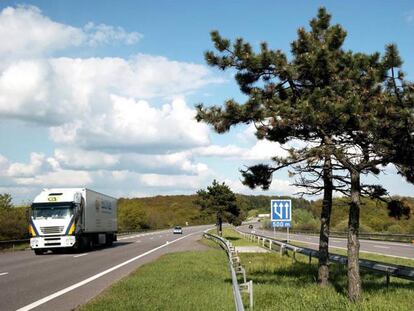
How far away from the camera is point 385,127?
33.1ft

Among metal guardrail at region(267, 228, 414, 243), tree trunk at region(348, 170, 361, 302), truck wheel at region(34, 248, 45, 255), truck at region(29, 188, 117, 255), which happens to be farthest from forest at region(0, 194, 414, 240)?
truck wheel at region(34, 248, 45, 255)

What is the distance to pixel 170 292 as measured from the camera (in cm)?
1220

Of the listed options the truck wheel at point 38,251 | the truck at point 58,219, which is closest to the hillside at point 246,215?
the truck at point 58,219

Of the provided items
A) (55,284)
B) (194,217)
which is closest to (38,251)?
(55,284)

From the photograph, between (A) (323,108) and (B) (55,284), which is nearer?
(A) (323,108)

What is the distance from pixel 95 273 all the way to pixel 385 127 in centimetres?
1173

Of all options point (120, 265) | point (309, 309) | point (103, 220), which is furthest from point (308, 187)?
point (103, 220)

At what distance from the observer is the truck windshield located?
29406 millimetres

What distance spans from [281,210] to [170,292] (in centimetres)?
1673

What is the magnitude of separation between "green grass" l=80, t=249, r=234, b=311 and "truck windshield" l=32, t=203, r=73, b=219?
42.4ft

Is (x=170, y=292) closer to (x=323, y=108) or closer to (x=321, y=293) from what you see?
(x=321, y=293)

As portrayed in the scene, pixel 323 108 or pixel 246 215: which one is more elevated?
pixel 323 108

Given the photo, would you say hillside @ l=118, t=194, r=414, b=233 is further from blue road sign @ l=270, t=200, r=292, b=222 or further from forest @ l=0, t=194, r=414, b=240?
blue road sign @ l=270, t=200, r=292, b=222

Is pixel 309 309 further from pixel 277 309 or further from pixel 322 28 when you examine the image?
pixel 322 28
